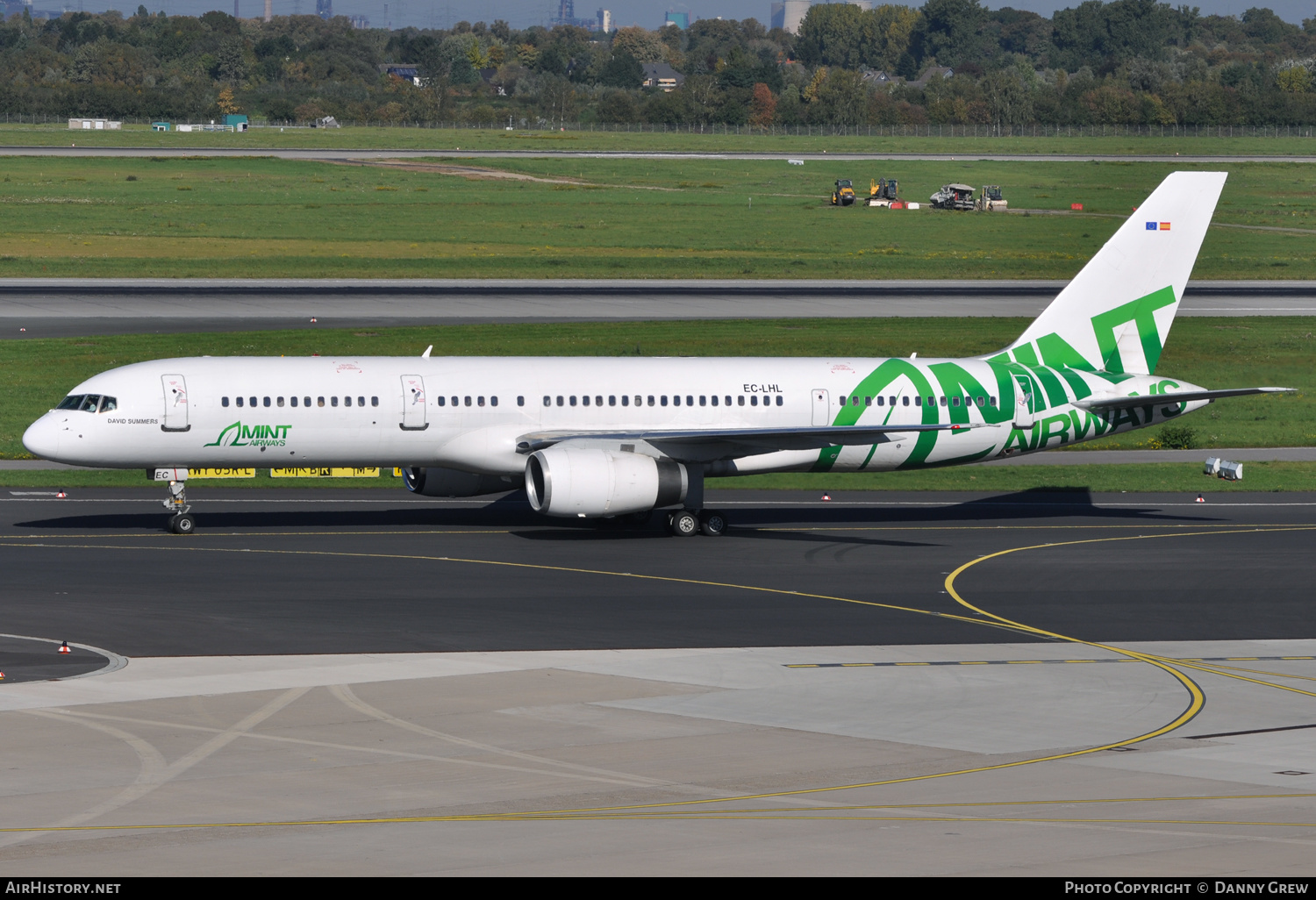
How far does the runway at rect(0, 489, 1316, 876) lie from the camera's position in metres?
18.5

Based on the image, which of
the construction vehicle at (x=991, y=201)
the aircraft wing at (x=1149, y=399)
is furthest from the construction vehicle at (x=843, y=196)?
the aircraft wing at (x=1149, y=399)

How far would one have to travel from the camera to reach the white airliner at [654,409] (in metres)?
42.5

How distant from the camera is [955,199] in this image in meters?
165

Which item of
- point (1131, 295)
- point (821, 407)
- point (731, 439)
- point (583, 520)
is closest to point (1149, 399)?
point (1131, 295)

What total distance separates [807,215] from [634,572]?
119 metres

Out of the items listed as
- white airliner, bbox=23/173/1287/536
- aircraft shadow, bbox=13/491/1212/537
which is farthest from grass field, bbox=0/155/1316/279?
white airliner, bbox=23/173/1287/536

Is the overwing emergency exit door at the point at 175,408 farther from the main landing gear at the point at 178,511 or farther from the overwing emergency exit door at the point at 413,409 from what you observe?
the overwing emergency exit door at the point at 413,409

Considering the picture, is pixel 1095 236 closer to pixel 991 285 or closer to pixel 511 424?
pixel 991 285

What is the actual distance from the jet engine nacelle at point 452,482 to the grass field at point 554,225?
60967 millimetres

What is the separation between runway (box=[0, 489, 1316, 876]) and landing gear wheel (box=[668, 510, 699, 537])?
A: 1118mm

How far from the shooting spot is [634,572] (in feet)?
129

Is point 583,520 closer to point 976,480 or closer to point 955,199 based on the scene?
point 976,480

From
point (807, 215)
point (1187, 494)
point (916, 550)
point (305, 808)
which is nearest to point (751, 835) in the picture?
point (305, 808)

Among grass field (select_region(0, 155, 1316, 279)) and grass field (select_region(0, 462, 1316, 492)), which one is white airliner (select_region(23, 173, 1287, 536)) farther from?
grass field (select_region(0, 155, 1316, 279))
